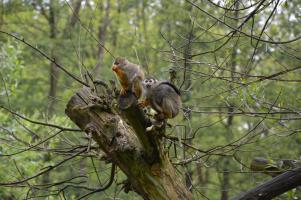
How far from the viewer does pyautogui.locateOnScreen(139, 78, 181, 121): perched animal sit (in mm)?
4445

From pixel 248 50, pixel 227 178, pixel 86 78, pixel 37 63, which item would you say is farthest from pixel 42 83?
pixel 86 78

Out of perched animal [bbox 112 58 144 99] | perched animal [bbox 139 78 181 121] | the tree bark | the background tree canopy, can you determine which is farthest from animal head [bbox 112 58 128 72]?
the tree bark

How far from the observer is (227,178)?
46.9 ft

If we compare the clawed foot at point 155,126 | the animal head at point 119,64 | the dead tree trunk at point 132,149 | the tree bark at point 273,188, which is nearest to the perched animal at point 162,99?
the clawed foot at point 155,126

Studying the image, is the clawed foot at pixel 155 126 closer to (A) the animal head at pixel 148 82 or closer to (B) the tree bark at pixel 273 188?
(A) the animal head at pixel 148 82

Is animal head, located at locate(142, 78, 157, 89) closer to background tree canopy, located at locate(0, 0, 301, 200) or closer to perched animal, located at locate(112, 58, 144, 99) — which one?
perched animal, located at locate(112, 58, 144, 99)

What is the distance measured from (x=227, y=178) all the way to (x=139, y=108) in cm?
1067

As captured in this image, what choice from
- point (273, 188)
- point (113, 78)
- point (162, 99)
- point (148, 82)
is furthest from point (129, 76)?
point (113, 78)

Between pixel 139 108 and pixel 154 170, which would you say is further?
pixel 154 170

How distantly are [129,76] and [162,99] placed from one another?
522mm

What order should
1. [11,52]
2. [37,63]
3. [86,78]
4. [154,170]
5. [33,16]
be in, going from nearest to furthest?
[154,170], [86,78], [11,52], [37,63], [33,16]

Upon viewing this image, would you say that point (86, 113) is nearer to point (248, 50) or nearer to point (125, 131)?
point (125, 131)

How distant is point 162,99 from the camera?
14.7ft

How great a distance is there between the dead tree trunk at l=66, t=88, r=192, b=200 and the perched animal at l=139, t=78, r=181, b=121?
24 centimetres
